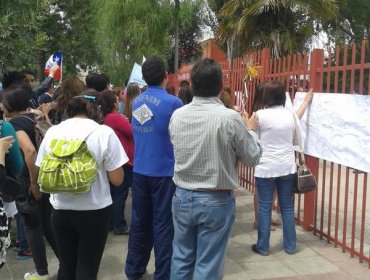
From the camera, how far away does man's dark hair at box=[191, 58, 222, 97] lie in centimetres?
323

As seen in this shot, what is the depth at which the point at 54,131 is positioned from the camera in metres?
3.42

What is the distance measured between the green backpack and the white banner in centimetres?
259

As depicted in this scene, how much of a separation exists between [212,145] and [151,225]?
4.49 ft

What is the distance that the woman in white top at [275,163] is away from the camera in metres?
4.93

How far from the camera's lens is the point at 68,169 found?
320 cm

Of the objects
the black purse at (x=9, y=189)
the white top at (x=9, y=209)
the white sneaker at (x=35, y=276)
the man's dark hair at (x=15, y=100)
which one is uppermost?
the man's dark hair at (x=15, y=100)

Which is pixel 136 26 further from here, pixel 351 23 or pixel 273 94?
pixel 351 23

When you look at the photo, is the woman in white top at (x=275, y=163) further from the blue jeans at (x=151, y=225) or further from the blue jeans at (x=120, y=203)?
the blue jeans at (x=120, y=203)

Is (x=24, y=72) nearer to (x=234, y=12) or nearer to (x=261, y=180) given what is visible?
(x=261, y=180)

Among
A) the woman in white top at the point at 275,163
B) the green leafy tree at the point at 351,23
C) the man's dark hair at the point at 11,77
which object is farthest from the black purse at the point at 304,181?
the green leafy tree at the point at 351,23

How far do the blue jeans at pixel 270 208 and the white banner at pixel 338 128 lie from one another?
0.51m

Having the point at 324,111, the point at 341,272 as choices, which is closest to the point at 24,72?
Answer: the point at 324,111

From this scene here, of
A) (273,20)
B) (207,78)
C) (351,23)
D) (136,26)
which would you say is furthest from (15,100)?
(351,23)

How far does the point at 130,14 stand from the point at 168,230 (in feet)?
44.2
